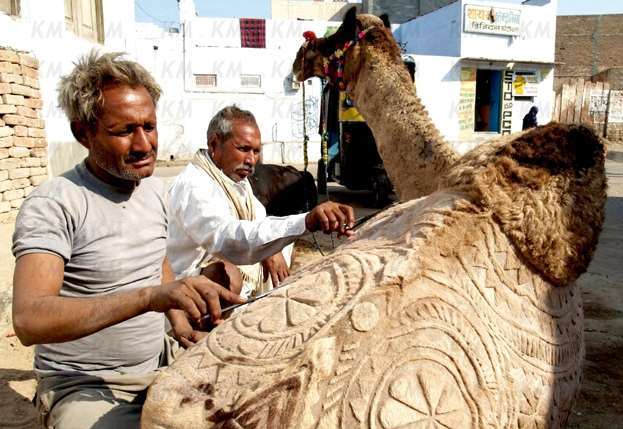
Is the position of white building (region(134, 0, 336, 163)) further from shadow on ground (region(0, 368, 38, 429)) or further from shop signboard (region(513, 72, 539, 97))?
shadow on ground (region(0, 368, 38, 429))

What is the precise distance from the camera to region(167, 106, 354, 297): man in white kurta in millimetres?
2406

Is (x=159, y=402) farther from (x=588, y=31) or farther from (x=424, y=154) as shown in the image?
(x=588, y=31)

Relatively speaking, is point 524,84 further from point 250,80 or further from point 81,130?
point 81,130

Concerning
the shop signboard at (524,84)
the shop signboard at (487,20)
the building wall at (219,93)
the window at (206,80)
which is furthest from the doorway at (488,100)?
the window at (206,80)

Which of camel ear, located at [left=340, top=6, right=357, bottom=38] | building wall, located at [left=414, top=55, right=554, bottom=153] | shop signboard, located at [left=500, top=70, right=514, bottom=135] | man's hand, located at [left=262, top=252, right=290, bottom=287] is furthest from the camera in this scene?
shop signboard, located at [left=500, top=70, right=514, bottom=135]

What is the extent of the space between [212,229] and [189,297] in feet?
3.78

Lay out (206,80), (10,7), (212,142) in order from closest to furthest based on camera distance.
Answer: (212,142), (10,7), (206,80)

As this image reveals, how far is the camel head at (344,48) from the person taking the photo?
15.5 ft

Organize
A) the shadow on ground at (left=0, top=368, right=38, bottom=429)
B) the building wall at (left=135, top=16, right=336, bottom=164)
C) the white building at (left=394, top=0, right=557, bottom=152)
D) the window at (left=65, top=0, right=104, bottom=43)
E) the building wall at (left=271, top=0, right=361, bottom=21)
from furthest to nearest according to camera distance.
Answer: the building wall at (left=271, top=0, right=361, bottom=21), the white building at (left=394, top=0, right=557, bottom=152), the building wall at (left=135, top=16, right=336, bottom=164), the window at (left=65, top=0, right=104, bottom=43), the shadow on ground at (left=0, top=368, right=38, bottom=429)

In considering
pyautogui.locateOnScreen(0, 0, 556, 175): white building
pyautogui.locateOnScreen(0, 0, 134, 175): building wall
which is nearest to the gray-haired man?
pyautogui.locateOnScreen(0, 0, 134, 175): building wall

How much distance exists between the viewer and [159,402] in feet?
4.31

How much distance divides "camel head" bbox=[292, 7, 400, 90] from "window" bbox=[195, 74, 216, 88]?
14854mm

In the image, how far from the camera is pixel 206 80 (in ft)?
64.8

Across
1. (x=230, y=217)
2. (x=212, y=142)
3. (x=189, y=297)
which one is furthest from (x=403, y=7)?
(x=189, y=297)
